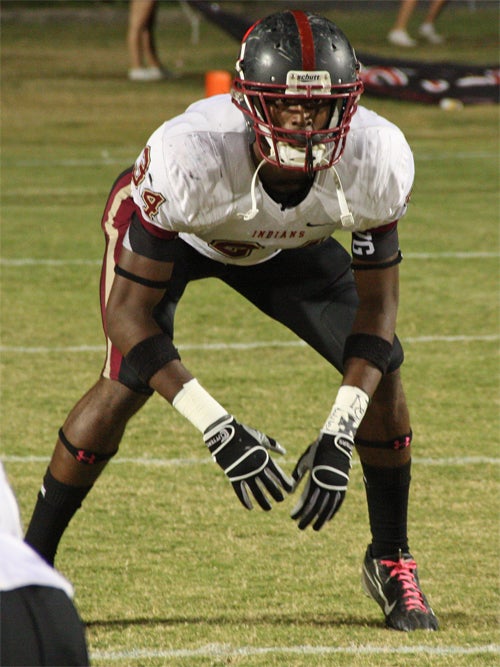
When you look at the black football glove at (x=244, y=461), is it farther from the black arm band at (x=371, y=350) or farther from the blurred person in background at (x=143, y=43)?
the blurred person in background at (x=143, y=43)

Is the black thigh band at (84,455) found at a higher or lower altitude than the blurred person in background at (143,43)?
higher

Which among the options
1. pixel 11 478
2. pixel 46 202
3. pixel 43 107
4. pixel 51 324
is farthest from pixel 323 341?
pixel 43 107

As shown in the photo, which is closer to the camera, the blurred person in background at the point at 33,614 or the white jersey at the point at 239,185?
the blurred person in background at the point at 33,614

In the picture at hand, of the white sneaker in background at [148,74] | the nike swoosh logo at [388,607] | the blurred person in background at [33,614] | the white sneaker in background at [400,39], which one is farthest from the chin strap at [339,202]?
the white sneaker in background at [400,39]

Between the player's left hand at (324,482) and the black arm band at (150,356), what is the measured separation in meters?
0.39

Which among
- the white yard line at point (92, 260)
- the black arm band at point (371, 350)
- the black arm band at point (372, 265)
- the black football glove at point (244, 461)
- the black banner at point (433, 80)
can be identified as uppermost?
the black arm band at point (372, 265)

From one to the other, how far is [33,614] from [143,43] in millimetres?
13434

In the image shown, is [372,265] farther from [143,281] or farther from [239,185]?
[143,281]

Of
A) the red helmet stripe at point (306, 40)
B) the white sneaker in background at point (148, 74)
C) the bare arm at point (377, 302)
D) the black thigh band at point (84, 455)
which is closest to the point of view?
the red helmet stripe at point (306, 40)

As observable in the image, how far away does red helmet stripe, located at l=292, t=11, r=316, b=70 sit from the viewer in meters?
2.95

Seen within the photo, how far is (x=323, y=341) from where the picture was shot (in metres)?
3.36

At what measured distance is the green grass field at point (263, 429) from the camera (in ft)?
10.5

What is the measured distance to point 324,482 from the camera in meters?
2.91

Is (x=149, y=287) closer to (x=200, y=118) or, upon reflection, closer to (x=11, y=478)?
(x=200, y=118)
